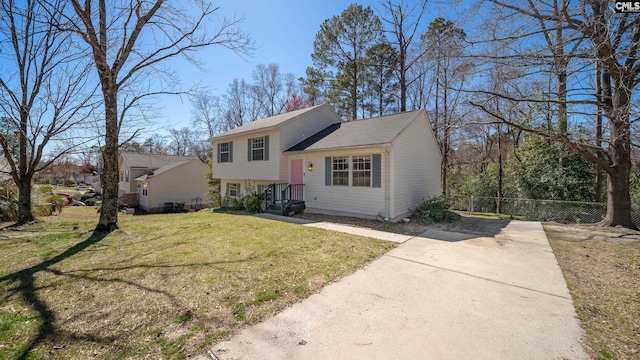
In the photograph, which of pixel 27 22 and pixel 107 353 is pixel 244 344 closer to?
pixel 107 353

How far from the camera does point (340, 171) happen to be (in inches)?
409

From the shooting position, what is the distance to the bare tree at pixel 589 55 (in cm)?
591

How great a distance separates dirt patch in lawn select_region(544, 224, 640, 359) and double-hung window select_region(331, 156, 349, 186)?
6421 millimetres

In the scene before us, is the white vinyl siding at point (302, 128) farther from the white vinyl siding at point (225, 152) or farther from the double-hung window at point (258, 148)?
the white vinyl siding at point (225, 152)

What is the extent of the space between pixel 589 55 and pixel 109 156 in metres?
12.4

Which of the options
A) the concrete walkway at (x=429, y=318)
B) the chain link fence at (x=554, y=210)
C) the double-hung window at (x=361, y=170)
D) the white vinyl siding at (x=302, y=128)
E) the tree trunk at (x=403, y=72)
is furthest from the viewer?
the tree trunk at (x=403, y=72)

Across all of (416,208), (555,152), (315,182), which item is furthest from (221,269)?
(555,152)

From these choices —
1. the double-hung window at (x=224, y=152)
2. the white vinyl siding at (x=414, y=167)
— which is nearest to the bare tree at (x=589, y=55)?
the white vinyl siding at (x=414, y=167)


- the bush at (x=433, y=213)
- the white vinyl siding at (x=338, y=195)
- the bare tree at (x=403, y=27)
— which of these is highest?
the bare tree at (x=403, y=27)

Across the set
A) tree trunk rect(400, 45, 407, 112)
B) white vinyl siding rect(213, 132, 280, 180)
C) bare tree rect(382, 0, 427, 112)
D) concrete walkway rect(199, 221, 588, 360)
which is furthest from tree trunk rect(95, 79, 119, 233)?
tree trunk rect(400, 45, 407, 112)

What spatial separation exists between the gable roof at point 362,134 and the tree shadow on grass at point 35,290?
794 centimetres

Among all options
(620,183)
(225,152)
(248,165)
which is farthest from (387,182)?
(225,152)

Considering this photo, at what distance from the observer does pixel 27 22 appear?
25.3ft

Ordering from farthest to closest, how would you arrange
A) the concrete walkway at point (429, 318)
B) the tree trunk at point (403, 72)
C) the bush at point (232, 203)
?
the tree trunk at point (403, 72)
the bush at point (232, 203)
the concrete walkway at point (429, 318)
